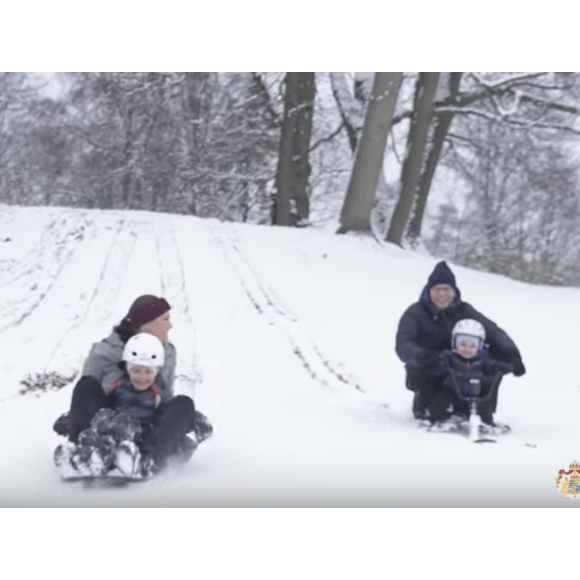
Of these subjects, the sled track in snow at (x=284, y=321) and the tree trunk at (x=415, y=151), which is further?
the tree trunk at (x=415, y=151)

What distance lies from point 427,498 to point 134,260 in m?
9.30

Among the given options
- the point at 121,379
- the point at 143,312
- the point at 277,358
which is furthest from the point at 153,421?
the point at 277,358

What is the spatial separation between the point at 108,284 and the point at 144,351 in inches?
269

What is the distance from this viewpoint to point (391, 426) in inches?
260

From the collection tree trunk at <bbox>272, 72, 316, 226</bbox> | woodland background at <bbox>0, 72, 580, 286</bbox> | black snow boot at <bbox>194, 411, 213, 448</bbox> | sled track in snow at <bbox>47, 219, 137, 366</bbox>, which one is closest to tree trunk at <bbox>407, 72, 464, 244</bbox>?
woodland background at <bbox>0, 72, 580, 286</bbox>

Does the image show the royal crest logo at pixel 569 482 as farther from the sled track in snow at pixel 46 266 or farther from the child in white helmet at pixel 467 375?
the sled track in snow at pixel 46 266

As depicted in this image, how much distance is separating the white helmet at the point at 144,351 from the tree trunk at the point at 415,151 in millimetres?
13556

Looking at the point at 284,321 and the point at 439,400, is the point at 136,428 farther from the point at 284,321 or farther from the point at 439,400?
the point at 284,321

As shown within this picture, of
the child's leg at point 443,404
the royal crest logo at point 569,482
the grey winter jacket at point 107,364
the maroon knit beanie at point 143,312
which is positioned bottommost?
the royal crest logo at point 569,482

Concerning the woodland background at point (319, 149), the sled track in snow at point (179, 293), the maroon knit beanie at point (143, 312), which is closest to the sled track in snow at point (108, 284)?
the sled track in snow at point (179, 293)

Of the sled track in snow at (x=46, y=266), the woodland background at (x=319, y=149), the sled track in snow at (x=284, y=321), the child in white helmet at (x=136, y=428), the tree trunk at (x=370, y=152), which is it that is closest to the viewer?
the child in white helmet at (x=136, y=428)

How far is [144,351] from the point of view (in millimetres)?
5078

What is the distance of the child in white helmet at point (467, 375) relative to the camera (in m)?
6.31

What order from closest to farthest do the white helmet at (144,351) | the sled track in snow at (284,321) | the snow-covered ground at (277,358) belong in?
the snow-covered ground at (277,358), the white helmet at (144,351), the sled track in snow at (284,321)
